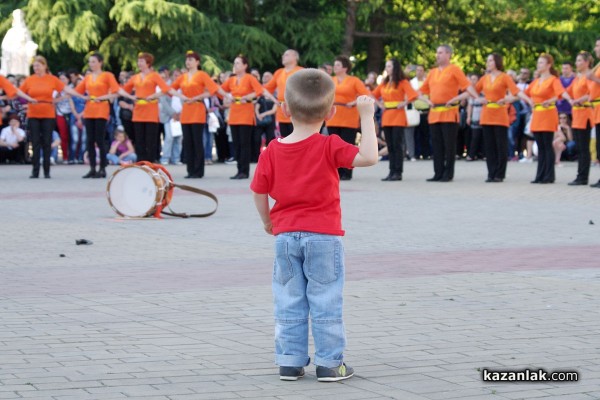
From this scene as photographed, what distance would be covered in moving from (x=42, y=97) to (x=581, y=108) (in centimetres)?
799

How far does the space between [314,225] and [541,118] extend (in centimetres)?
1411

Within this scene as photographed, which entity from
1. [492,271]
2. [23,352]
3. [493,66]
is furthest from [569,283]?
[493,66]

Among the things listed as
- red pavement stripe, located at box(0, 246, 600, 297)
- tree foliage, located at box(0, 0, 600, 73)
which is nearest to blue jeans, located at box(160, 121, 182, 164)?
tree foliage, located at box(0, 0, 600, 73)

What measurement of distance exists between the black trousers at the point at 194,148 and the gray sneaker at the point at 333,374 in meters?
14.9

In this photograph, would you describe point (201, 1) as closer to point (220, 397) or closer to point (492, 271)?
point (492, 271)

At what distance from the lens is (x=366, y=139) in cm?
579

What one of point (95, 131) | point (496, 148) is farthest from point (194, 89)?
point (496, 148)

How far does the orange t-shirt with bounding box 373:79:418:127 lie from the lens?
2019 centimetres

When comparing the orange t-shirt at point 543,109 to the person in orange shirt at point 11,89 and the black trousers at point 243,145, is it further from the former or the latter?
the person in orange shirt at point 11,89

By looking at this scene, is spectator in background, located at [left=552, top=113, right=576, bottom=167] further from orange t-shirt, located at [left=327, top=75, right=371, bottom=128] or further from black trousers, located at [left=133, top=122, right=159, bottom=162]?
black trousers, located at [left=133, top=122, right=159, bottom=162]

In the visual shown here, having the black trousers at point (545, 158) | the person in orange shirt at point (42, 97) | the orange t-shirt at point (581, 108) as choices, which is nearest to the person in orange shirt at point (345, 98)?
the black trousers at point (545, 158)

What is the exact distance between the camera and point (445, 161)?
2033 cm

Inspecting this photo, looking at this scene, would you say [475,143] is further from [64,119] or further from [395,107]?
[64,119]

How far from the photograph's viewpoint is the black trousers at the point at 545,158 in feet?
64.3
